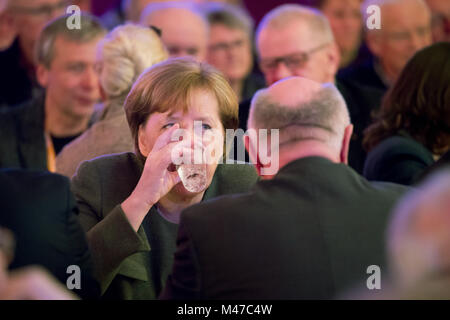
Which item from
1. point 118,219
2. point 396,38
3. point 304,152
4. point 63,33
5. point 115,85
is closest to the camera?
point 304,152

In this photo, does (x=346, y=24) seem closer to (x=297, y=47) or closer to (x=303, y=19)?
(x=303, y=19)

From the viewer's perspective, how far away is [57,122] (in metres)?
4.79

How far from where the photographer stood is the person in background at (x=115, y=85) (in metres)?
3.50

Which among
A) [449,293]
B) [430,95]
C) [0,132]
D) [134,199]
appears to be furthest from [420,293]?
[0,132]

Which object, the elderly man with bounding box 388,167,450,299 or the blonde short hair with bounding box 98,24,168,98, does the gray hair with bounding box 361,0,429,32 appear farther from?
the elderly man with bounding box 388,167,450,299

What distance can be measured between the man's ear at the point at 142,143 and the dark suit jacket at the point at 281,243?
0.70 m

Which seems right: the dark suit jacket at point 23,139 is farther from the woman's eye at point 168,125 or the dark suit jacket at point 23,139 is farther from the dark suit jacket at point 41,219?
the dark suit jacket at point 41,219

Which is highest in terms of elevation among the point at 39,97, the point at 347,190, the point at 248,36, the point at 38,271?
the point at 248,36

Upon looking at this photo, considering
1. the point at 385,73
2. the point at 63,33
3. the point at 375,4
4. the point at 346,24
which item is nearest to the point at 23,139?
the point at 63,33

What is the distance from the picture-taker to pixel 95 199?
2908 mm

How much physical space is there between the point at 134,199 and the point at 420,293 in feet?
4.76

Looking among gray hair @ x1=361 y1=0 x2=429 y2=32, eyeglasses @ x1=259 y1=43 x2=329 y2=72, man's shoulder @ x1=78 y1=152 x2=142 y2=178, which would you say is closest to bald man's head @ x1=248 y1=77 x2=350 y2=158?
man's shoulder @ x1=78 y1=152 x2=142 y2=178

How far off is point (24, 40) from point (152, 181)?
11.1 feet
